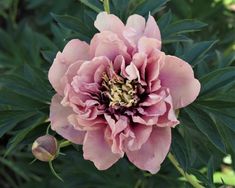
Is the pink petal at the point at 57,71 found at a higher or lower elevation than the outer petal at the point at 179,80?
higher

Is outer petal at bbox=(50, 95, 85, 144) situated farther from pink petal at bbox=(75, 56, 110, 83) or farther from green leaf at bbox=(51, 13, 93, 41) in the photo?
green leaf at bbox=(51, 13, 93, 41)

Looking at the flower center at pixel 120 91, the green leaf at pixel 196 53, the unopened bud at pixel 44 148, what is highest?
the flower center at pixel 120 91

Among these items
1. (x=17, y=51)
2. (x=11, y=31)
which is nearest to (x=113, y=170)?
(x=17, y=51)

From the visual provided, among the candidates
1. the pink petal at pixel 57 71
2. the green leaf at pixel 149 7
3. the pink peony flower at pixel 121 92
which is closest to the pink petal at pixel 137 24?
the pink peony flower at pixel 121 92

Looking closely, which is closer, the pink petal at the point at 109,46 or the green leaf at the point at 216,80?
the pink petal at the point at 109,46

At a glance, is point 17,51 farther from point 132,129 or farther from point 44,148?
point 132,129

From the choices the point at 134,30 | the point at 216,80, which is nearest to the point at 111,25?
the point at 134,30

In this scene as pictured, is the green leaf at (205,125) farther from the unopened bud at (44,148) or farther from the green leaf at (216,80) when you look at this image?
the unopened bud at (44,148)
